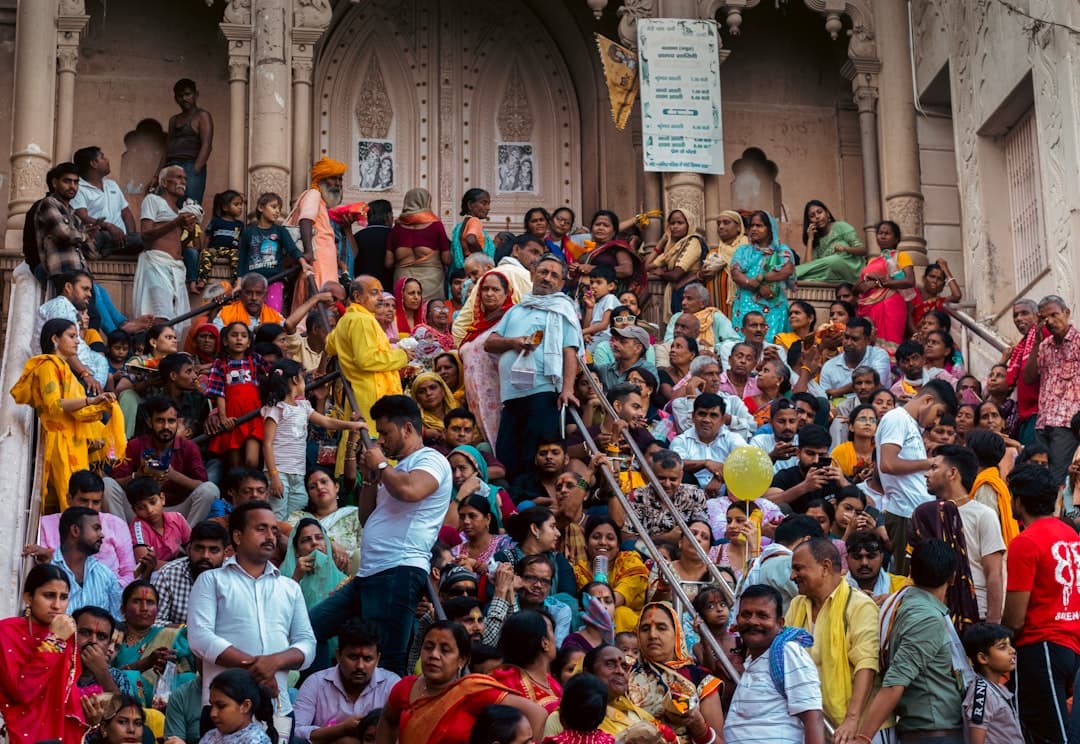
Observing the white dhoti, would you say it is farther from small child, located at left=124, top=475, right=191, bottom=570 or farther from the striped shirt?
the striped shirt

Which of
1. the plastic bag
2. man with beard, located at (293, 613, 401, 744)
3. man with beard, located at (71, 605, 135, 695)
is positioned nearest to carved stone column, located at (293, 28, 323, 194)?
the plastic bag

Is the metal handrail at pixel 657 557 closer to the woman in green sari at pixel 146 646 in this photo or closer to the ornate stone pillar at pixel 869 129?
the woman in green sari at pixel 146 646

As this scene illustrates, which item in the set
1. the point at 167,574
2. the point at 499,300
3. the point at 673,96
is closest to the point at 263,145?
the point at 673,96

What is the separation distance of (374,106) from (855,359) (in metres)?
7.34

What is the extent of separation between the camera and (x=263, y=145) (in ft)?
64.0

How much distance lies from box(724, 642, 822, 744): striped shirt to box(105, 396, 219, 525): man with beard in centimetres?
496

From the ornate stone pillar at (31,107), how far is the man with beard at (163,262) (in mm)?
1799

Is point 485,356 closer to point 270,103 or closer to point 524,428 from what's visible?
point 524,428

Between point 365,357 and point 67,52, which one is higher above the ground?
point 67,52

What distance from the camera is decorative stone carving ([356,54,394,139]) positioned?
856 inches

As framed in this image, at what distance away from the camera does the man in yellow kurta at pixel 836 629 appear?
9297 mm

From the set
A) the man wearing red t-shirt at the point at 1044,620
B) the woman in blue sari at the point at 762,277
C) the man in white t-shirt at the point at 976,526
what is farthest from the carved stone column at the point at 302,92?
the man wearing red t-shirt at the point at 1044,620

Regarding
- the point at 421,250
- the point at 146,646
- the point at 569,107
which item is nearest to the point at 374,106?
the point at 569,107

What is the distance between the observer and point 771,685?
8.98 m
